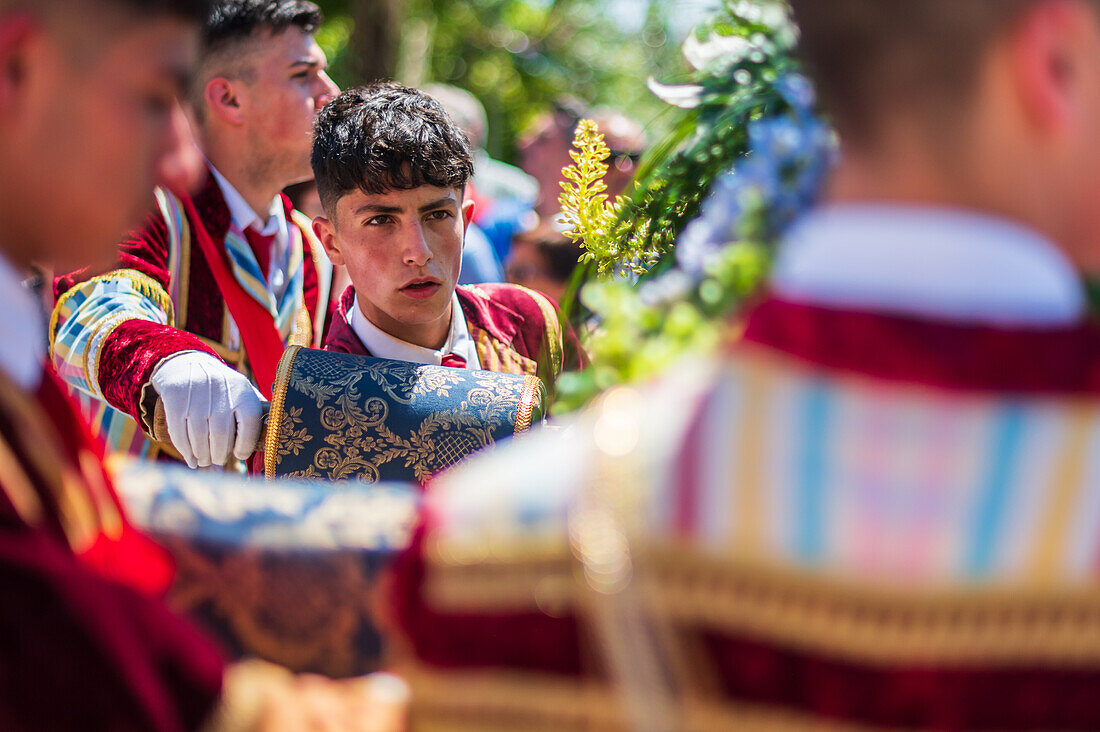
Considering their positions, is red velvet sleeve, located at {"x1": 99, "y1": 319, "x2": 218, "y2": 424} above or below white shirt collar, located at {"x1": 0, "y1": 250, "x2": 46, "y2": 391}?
below

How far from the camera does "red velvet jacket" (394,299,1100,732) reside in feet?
2.78

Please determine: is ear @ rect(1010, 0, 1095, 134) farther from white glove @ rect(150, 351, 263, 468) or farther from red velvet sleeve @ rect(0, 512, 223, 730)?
white glove @ rect(150, 351, 263, 468)

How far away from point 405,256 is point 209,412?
553 mm

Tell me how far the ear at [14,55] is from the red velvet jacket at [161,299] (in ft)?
3.66

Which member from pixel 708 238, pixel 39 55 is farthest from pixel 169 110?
pixel 708 238

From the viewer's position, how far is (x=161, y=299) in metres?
2.46

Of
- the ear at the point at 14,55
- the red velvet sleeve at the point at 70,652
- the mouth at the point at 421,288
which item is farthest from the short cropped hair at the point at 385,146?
the red velvet sleeve at the point at 70,652

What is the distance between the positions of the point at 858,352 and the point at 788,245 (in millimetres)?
183

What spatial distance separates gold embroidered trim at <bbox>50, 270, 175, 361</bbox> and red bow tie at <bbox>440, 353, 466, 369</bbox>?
69cm

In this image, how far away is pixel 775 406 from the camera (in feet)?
2.87

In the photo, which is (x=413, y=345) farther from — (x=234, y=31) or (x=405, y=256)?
(x=234, y=31)

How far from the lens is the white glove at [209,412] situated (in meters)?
1.96

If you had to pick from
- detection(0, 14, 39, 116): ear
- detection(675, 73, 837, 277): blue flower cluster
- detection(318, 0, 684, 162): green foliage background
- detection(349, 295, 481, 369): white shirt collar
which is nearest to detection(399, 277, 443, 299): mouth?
detection(349, 295, 481, 369): white shirt collar

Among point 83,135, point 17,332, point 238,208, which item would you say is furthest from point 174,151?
point 238,208
